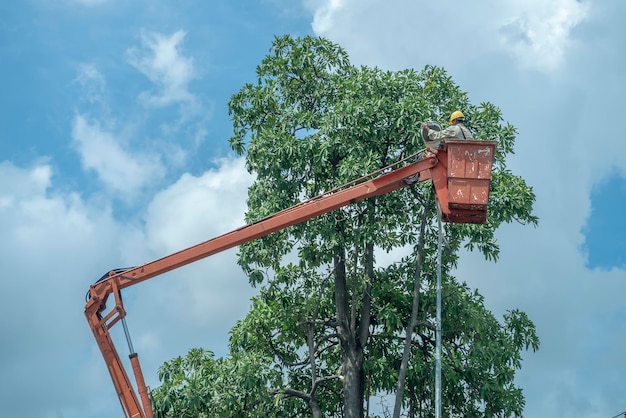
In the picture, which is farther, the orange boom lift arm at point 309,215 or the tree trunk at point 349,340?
the tree trunk at point 349,340

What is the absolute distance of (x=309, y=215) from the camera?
56.3 ft

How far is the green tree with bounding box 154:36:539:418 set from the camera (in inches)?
844

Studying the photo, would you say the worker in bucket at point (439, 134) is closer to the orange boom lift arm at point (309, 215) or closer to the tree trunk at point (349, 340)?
the orange boom lift arm at point (309, 215)

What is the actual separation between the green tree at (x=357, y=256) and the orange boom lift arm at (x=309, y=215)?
3697 millimetres

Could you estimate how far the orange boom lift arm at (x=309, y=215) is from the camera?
50.0 ft

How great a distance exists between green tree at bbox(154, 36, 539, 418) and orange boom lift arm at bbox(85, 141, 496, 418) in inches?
146

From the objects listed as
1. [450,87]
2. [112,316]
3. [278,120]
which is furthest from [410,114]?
[112,316]

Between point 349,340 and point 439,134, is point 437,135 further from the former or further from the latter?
point 349,340

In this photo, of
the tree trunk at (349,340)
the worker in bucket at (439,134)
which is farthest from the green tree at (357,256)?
the worker in bucket at (439,134)

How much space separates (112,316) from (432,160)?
6940 millimetres

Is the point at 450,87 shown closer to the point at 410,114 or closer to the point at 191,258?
the point at 410,114

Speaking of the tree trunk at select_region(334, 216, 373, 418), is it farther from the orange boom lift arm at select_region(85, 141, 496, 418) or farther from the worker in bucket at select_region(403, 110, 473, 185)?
the worker in bucket at select_region(403, 110, 473, 185)

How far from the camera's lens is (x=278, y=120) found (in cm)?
2322

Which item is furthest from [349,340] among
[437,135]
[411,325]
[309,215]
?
[437,135]
